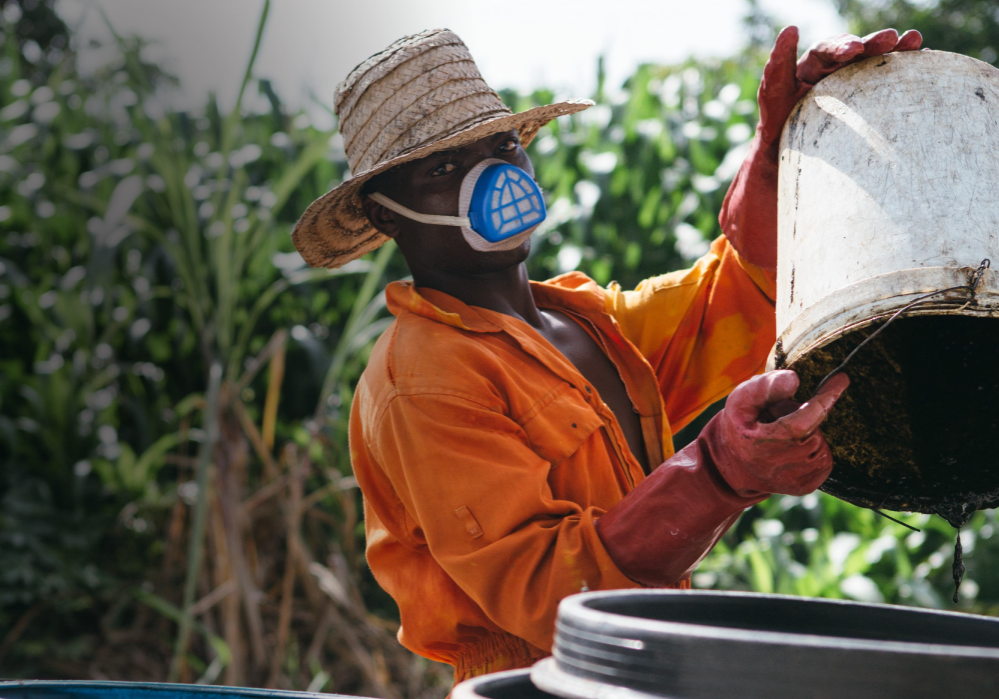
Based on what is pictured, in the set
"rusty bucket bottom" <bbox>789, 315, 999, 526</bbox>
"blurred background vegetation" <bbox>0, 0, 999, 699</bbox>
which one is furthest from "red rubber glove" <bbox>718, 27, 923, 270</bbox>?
"blurred background vegetation" <bbox>0, 0, 999, 699</bbox>

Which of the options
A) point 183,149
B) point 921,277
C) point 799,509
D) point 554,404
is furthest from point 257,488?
point 921,277

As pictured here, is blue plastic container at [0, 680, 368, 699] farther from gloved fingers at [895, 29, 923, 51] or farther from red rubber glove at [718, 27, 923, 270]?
gloved fingers at [895, 29, 923, 51]

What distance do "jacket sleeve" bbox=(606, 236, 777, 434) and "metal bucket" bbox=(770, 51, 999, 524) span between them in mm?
446

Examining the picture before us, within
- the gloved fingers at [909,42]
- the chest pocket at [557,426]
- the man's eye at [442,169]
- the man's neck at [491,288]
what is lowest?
the chest pocket at [557,426]

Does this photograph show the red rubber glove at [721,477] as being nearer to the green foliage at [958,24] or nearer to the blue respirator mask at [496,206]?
the blue respirator mask at [496,206]

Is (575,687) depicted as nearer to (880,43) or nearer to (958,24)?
(880,43)

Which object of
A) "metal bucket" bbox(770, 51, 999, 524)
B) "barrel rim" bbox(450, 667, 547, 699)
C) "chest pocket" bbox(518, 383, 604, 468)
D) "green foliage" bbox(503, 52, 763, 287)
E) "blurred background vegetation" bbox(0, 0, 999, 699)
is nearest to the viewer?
"barrel rim" bbox(450, 667, 547, 699)

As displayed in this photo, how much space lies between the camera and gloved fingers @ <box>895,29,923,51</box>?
1.43 meters

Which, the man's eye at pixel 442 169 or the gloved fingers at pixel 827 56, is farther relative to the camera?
the man's eye at pixel 442 169

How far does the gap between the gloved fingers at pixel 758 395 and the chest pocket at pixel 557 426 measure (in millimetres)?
367

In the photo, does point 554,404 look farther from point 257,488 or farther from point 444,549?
point 257,488

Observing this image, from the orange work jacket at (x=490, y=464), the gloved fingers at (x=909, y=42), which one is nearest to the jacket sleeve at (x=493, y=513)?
the orange work jacket at (x=490, y=464)

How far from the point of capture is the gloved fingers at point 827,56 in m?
1.41

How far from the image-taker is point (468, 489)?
1.50 meters
